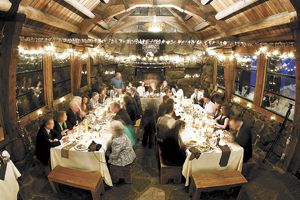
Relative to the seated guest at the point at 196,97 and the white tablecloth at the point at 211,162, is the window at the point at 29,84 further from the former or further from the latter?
the seated guest at the point at 196,97

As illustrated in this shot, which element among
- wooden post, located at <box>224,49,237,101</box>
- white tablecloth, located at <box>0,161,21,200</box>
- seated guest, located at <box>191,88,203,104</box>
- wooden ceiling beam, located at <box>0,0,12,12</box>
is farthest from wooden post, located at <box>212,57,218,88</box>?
white tablecloth, located at <box>0,161,21,200</box>

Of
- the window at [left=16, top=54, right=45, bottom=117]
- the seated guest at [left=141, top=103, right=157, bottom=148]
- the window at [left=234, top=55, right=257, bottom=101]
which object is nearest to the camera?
the window at [left=16, top=54, right=45, bottom=117]

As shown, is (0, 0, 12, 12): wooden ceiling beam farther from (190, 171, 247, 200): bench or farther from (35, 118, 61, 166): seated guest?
(190, 171, 247, 200): bench

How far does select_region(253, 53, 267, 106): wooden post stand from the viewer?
28.9 feet

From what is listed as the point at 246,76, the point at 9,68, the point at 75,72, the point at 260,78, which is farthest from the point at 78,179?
the point at 246,76

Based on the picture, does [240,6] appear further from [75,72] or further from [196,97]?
[75,72]

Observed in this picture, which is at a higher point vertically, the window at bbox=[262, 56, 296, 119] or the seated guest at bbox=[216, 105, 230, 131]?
the window at bbox=[262, 56, 296, 119]

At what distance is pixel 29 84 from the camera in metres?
8.02

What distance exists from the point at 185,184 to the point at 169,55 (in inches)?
486

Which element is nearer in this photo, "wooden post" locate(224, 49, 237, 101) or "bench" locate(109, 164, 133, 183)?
"bench" locate(109, 164, 133, 183)

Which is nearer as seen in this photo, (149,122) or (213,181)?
(213,181)

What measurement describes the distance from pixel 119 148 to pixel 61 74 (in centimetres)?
689

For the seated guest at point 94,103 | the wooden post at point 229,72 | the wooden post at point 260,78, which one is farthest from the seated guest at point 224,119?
the seated guest at point 94,103

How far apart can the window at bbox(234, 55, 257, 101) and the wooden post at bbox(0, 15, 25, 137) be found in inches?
340
